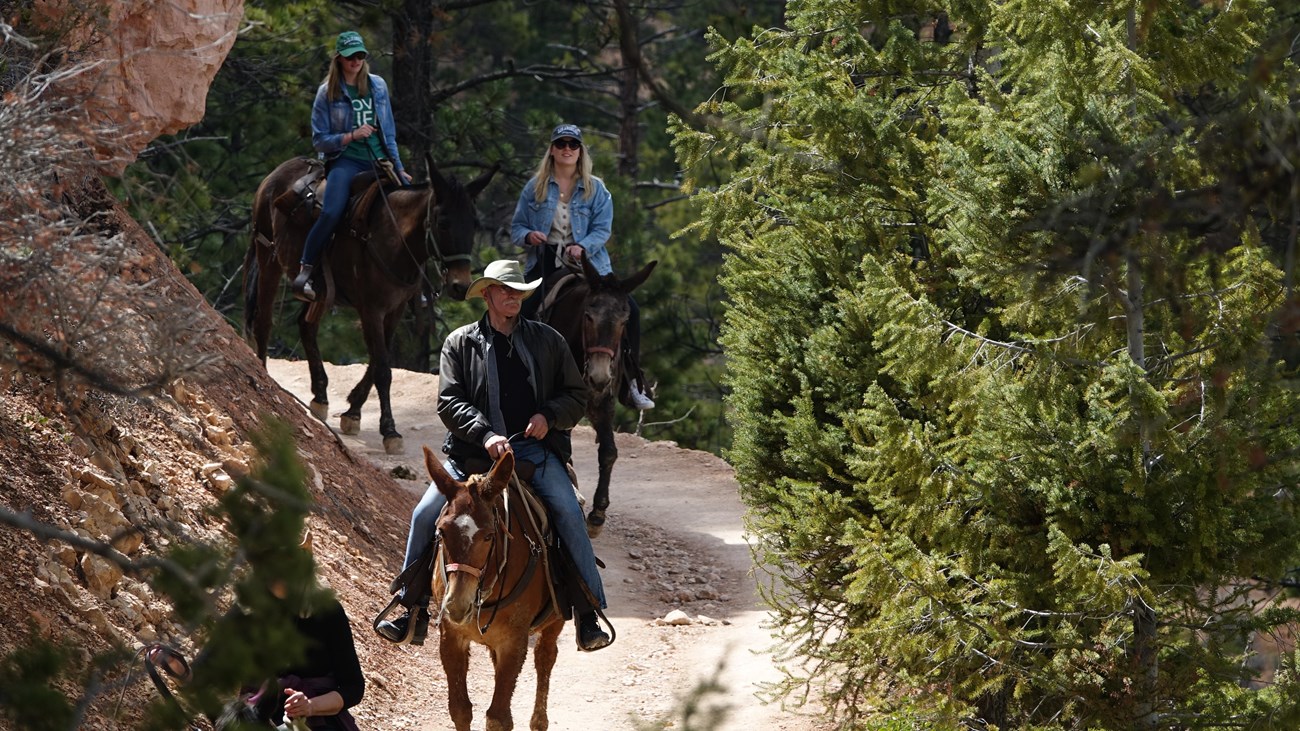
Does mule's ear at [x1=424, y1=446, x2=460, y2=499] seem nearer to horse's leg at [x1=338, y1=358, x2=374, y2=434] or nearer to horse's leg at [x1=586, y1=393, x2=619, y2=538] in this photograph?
horse's leg at [x1=586, y1=393, x2=619, y2=538]

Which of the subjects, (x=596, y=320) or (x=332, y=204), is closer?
(x=596, y=320)

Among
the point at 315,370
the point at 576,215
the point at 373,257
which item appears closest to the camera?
the point at 576,215

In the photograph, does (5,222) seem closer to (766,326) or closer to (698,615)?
(766,326)

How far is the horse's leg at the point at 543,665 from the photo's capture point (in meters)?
7.94

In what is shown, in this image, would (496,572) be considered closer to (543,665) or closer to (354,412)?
(543,665)

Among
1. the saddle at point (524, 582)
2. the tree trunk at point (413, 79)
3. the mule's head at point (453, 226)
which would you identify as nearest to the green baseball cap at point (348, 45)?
the mule's head at point (453, 226)

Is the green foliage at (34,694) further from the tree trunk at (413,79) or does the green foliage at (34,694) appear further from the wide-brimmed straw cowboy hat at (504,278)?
the tree trunk at (413,79)

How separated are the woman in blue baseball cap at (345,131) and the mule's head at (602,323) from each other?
2.94m

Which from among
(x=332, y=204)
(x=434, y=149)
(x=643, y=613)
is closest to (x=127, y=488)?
(x=643, y=613)

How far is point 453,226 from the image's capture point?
1270cm

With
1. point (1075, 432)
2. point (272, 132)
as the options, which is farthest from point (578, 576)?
point (272, 132)

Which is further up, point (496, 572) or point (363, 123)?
point (363, 123)

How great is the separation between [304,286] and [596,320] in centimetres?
353

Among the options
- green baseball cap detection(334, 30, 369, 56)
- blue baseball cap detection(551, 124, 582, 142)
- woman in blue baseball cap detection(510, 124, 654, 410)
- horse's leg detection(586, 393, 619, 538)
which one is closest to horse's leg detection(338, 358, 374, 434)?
horse's leg detection(586, 393, 619, 538)
